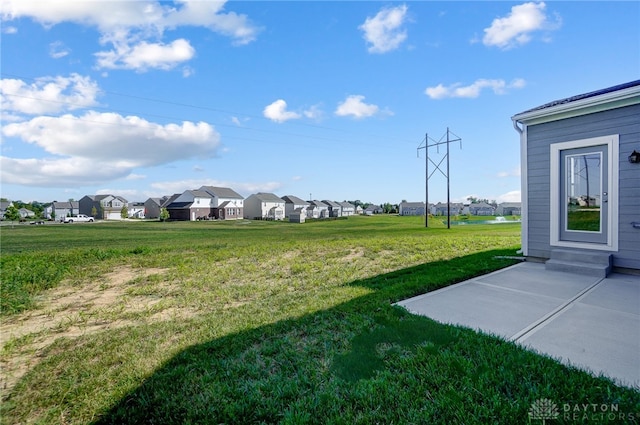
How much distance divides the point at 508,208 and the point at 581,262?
7422 cm

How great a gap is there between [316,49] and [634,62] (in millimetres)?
11925

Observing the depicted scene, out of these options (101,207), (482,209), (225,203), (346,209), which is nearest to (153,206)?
(101,207)

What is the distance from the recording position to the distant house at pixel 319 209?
59.2 m

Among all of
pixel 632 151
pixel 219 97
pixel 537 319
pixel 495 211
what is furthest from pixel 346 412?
pixel 495 211

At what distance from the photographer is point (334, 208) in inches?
2707

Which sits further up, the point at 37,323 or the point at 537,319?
the point at 537,319

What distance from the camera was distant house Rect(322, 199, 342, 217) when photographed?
6627 centimetres

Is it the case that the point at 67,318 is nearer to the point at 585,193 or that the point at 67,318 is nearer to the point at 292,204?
the point at 585,193

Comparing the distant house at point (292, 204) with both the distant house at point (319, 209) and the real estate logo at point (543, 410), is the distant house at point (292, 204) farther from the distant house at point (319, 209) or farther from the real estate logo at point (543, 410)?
the real estate logo at point (543, 410)

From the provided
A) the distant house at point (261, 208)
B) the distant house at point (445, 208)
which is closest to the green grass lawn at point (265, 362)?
the distant house at point (261, 208)

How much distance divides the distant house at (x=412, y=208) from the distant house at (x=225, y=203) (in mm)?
41538

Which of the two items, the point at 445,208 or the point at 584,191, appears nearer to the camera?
the point at 584,191

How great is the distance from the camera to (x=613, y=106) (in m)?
4.88

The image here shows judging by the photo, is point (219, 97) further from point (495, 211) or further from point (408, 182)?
point (495, 211)
